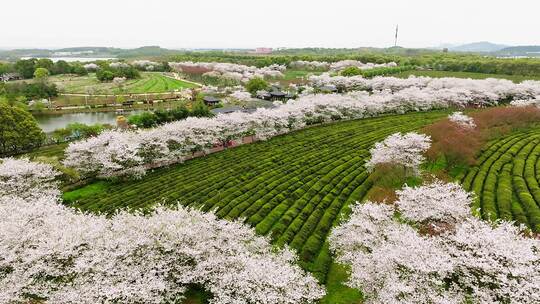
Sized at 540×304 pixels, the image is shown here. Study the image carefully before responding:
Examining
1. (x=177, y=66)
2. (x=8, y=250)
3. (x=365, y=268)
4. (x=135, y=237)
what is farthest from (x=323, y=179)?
(x=177, y=66)

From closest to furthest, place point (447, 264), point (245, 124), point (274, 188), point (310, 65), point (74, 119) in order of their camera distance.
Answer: point (447, 264)
point (274, 188)
point (245, 124)
point (74, 119)
point (310, 65)

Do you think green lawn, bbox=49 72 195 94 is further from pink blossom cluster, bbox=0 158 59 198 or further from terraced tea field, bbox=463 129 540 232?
terraced tea field, bbox=463 129 540 232

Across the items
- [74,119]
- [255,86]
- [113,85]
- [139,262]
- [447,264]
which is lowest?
[74,119]

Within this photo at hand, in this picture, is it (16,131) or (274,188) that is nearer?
(274,188)

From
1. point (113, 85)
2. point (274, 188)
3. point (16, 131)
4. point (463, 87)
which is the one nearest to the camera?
point (274, 188)

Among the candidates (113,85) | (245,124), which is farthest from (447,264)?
(113,85)

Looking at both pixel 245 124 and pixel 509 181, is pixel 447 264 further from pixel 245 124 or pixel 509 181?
pixel 245 124

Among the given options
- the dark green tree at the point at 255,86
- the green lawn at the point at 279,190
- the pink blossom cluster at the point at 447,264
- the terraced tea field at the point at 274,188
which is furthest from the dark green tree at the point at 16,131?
the dark green tree at the point at 255,86
